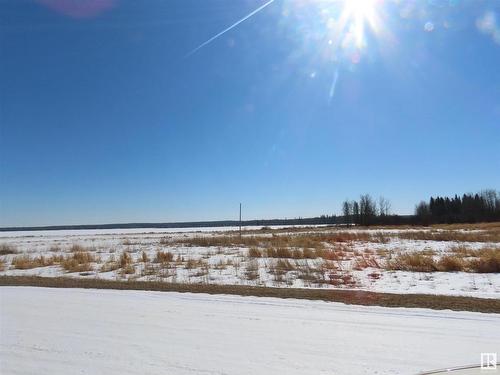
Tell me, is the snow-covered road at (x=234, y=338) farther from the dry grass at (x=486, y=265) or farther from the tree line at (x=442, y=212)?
the tree line at (x=442, y=212)

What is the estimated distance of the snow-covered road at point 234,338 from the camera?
425cm

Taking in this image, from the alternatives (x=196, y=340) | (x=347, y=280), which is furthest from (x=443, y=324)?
(x=347, y=280)

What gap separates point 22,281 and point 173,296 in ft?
20.5

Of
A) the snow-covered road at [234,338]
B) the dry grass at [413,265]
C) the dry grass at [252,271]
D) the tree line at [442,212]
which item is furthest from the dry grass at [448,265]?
the tree line at [442,212]

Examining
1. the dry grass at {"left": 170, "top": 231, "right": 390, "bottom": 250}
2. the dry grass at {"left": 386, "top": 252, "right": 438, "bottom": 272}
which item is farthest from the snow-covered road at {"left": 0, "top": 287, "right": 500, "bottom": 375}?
the dry grass at {"left": 170, "top": 231, "right": 390, "bottom": 250}

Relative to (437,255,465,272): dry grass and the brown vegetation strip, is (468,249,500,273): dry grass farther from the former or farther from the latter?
the brown vegetation strip

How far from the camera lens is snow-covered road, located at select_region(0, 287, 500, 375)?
4.25m

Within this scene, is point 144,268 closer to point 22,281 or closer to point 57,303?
point 22,281

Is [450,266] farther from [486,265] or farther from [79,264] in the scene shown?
[79,264]

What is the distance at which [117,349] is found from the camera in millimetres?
4820

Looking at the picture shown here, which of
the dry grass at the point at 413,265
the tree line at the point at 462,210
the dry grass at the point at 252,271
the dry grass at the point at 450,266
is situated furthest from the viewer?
the tree line at the point at 462,210

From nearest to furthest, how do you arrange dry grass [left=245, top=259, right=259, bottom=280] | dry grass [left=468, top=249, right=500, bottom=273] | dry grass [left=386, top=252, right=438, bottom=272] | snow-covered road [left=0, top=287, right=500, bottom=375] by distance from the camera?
→ 1. snow-covered road [left=0, top=287, right=500, bottom=375]
2. dry grass [left=468, top=249, right=500, bottom=273]
3. dry grass [left=245, top=259, right=259, bottom=280]
4. dry grass [left=386, top=252, right=438, bottom=272]

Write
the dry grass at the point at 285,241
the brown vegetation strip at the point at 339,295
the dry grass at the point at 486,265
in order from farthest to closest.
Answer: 1. the dry grass at the point at 285,241
2. the dry grass at the point at 486,265
3. the brown vegetation strip at the point at 339,295

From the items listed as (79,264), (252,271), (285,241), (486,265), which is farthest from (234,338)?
(285,241)
